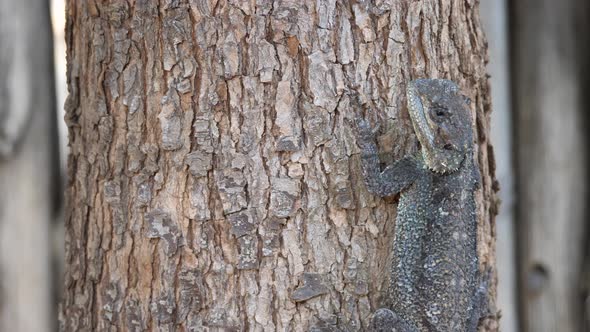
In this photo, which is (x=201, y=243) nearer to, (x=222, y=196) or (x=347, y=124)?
(x=222, y=196)

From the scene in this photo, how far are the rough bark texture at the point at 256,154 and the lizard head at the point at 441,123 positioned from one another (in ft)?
0.18

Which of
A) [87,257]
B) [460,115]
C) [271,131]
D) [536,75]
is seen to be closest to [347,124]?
[271,131]

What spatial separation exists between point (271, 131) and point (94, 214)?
2.21ft

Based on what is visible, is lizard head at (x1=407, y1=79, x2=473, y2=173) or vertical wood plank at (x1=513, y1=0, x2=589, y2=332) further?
Result: vertical wood plank at (x1=513, y1=0, x2=589, y2=332)

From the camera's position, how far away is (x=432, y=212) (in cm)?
247

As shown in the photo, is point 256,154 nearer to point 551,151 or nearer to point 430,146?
point 430,146

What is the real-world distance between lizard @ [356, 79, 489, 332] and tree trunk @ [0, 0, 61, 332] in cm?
180

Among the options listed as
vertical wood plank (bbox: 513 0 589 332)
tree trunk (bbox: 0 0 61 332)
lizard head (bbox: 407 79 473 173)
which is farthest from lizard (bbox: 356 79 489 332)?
tree trunk (bbox: 0 0 61 332)

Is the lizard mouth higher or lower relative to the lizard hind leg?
higher

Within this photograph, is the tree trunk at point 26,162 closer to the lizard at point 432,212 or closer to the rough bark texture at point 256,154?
the rough bark texture at point 256,154

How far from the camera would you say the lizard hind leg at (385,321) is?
7.74 feet

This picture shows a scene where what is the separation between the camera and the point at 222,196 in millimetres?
2348

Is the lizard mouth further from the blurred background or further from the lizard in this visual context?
the blurred background

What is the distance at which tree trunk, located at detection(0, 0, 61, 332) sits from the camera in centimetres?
353
